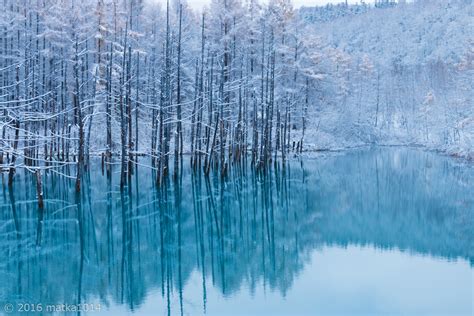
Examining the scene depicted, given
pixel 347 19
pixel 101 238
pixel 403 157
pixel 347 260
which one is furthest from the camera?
pixel 347 19

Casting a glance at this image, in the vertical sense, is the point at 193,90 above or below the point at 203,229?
above

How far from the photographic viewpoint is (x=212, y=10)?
4338 cm

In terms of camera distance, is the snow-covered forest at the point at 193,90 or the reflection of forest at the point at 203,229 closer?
the reflection of forest at the point at 203,229

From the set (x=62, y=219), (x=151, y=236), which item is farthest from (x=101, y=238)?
(x=62, y=219)

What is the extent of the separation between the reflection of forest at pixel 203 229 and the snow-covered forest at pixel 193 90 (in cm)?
212

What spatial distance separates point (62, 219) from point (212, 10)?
92.2ft

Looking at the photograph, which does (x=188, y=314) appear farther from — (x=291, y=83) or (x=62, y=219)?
(x=291, y=83)

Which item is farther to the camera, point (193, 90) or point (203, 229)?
point (193, 90)

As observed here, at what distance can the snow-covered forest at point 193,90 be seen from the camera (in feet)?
97.4

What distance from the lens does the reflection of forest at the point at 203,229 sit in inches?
512

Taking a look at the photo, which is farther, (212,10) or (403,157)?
(403,157)

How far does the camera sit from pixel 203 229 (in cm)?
1881

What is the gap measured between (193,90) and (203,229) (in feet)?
97.7

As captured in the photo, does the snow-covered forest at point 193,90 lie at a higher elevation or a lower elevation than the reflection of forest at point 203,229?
higher
